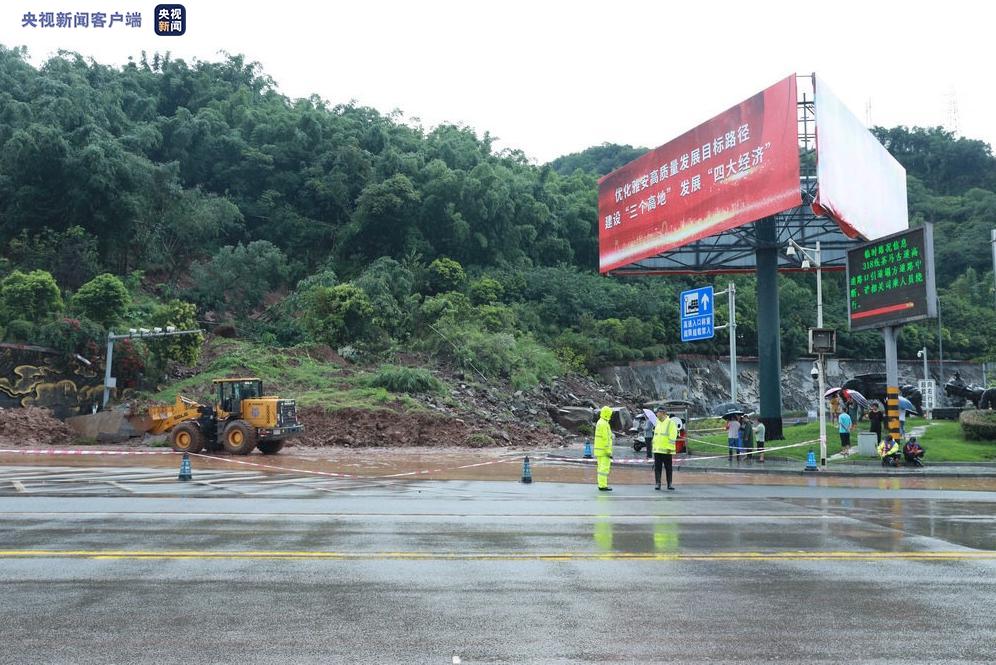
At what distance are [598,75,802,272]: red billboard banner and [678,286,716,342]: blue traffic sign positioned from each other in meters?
2.38

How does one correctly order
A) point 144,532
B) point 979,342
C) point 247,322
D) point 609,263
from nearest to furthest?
point 144,532 → point 609,263 → point 247,322 → point 979,342

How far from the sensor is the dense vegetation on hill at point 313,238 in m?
50.8

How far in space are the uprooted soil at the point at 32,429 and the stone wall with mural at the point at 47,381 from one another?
6.76ft

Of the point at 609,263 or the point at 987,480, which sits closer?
the point at 987,480

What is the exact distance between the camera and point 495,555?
9.51 meters

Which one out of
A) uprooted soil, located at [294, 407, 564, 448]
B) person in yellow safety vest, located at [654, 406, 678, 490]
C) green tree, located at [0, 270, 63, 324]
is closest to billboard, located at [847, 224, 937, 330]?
person in yellow safety vest, located at [654, 406, 678, 490]

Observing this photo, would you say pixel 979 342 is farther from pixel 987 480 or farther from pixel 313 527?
pixel 313 527

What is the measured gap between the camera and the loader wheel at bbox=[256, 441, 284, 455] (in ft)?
98.4

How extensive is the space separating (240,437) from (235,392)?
211cm

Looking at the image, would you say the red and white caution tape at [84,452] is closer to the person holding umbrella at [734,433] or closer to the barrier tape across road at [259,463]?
the barrier tape across road at [259,463]

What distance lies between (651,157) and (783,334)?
34667 mm

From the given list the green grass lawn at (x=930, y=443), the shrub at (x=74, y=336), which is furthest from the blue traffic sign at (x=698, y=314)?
the shrub at (x=74, y=336)

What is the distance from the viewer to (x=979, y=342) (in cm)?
6912

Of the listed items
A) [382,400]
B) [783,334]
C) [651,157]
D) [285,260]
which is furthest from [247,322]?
[783,334]
